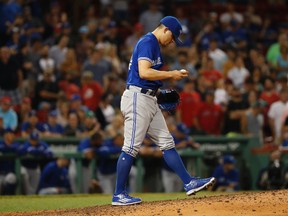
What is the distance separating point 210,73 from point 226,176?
3.62m

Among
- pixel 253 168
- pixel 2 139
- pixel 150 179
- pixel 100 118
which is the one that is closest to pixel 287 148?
pixel 253 168

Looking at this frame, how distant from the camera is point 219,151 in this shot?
628 inches

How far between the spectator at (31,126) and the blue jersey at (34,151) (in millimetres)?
500

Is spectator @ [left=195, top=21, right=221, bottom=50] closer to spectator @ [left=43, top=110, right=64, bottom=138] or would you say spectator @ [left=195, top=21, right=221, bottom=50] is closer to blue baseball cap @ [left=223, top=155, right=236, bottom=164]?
blue baseball cap @ [left=223, top=155, right=236, bottom=164]

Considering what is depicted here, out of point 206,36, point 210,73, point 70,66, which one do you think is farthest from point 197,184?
point 206,36

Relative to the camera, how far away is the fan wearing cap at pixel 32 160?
46.8 feet

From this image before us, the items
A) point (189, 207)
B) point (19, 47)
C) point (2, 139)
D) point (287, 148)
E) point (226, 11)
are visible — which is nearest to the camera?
point (189, 207)

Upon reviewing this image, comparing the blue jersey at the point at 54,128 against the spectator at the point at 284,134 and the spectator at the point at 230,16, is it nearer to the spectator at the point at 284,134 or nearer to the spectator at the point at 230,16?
the spectator at the point at 284,134

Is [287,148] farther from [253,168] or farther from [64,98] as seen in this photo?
[64,98]

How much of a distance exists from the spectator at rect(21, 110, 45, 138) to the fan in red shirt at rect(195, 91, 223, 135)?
10.7 feet

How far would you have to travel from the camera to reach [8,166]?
14.5 metres

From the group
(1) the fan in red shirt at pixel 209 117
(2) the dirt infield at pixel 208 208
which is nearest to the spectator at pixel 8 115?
(1) the fan in red shirt at pixel 209 117

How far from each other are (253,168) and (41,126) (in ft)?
13.6

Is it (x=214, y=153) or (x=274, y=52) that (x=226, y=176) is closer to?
(x=214, y=153)
